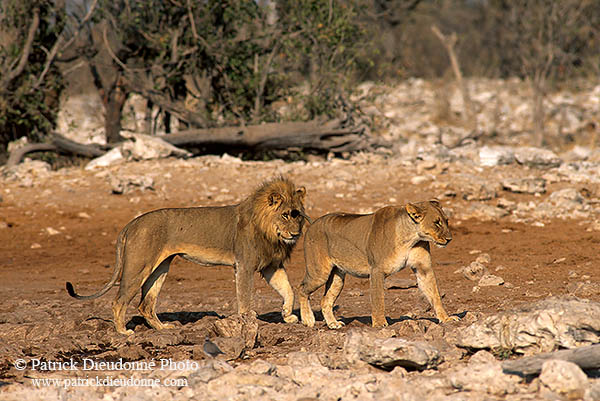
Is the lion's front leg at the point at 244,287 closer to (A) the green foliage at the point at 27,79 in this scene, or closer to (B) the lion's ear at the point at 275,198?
(B) the lion's ear at the point at 275,198

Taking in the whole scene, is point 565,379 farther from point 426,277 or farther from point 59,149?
point 59,149

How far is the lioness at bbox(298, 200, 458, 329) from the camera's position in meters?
6.84

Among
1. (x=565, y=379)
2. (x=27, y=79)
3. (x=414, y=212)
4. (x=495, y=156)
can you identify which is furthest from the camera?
(x=27, y=79)

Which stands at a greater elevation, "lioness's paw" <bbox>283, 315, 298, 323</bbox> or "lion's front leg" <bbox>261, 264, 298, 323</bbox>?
"lion's front leg" <bbox>261, 264, 298, 323</bbox>

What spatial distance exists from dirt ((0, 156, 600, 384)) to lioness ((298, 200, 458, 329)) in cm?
47

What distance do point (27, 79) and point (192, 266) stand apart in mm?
7993

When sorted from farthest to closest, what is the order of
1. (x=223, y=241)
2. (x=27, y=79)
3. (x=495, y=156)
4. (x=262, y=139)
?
(x=27, y=79)
(x=262, y=139)
(x=495, y=156)
(x=223, y=241)

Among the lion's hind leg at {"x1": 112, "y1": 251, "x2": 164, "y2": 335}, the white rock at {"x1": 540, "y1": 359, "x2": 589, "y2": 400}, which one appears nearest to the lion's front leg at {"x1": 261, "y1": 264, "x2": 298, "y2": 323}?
the lion's hind leg at {"x1": 112, "y1": 251, "x2": 164, "y2": 335}

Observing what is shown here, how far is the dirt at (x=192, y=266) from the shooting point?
702 cm

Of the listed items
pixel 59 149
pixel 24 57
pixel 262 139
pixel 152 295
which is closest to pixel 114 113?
pixel 59 149

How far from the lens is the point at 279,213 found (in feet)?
24.6

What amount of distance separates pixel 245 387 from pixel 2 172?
1270cm

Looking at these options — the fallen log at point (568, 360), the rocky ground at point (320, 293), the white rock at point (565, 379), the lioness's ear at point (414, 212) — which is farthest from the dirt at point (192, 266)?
the white rock at point (565, 379)

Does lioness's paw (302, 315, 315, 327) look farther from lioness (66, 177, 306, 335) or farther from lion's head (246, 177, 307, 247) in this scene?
lion's head (246, 177, 307, 247)
